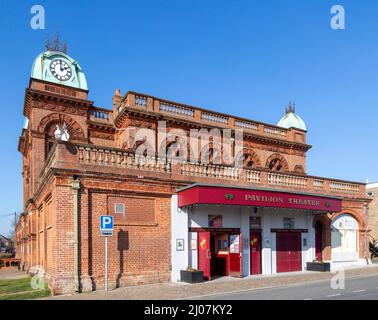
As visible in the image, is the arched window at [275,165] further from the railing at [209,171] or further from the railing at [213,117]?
the railing at [209,171]

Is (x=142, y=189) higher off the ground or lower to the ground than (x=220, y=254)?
higher

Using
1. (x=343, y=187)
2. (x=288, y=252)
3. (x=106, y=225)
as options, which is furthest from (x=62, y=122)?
(x=343, y=187)

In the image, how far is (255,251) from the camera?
18312mm

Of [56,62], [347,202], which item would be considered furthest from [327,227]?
[56,62]

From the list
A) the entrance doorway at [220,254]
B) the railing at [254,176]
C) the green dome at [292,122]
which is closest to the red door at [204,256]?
the entrance doorway at [220,254]

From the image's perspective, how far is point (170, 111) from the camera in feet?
74.7

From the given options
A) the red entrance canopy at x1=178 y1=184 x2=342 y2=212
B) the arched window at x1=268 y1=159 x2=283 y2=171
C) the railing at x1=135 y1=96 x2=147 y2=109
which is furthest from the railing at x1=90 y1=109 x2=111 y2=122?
the arched window at x1=268 y1=159 x2=283 y2=171

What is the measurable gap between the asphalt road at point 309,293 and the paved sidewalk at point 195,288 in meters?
0.75

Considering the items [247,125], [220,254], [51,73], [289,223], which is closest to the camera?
[220,254]

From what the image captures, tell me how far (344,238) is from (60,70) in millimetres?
21030

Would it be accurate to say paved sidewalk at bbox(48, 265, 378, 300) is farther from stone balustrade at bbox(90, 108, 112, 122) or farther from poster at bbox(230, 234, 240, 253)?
stone balustrade at bbox(90, 108, 112, 122)

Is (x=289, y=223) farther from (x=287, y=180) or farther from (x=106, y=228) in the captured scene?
(x=106, y=228)

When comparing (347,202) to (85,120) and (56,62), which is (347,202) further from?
(56,62)
